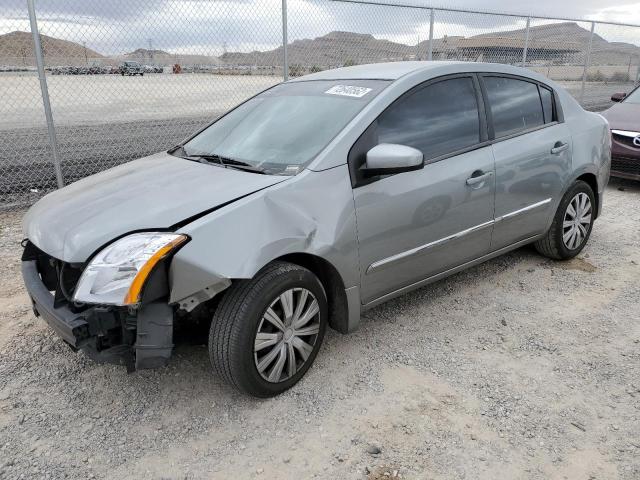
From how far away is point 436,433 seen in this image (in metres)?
2.54

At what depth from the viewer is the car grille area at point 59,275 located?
2.52m

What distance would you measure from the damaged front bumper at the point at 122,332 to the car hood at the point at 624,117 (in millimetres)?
6770

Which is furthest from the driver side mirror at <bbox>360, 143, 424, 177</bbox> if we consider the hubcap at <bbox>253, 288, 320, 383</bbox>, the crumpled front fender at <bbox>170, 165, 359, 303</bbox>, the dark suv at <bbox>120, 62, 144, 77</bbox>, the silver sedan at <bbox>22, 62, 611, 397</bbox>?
the dark suv at <bbox>120, 62, 144, 77</bbox>

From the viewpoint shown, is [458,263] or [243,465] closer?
[243,465]

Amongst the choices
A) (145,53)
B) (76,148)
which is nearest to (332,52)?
(145,53)

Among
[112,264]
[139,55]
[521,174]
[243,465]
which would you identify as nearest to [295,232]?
[112,264]

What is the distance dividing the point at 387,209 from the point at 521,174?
137cm

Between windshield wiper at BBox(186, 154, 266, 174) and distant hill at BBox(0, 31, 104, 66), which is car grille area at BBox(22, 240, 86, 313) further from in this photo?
distant hill at BBox(0, 31, 104, 66)

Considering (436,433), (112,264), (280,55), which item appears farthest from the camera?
(280,55)

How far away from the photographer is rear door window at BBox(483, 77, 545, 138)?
148 inches

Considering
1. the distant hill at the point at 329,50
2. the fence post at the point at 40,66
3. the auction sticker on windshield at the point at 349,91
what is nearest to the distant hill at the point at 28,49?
the distant hill at the point at 329,50

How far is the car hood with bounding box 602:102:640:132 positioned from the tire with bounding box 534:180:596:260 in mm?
3045

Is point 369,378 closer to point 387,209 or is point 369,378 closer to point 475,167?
point 387,209

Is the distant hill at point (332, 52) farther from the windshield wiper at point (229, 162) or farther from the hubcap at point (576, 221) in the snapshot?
the hubcap at point (576, 221)
